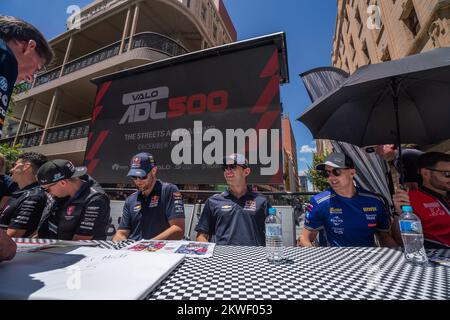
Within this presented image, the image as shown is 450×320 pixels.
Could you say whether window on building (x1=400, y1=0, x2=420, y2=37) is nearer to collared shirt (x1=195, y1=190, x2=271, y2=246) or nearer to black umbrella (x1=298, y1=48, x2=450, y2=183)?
black umbrella (x1=298, y1=48, x2=450, y2=183)

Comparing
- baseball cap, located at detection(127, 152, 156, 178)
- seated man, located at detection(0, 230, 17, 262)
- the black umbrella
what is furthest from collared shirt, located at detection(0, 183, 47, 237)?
the black umbrella

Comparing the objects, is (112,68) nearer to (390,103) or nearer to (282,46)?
(282,46)

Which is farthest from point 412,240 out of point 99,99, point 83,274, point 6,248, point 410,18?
point 410,18

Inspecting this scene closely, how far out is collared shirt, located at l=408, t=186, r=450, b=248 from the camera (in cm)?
163

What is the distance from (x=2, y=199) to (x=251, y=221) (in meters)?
3.55

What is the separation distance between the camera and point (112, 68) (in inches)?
404

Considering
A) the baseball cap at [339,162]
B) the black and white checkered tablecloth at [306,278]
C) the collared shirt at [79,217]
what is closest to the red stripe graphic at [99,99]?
the collared shirt at [79,217]

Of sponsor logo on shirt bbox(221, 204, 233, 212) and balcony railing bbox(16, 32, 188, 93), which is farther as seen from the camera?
balcony railing bbox(16, 32, 188, 93)

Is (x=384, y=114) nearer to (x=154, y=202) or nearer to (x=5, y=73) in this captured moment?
(x=154, y=202)

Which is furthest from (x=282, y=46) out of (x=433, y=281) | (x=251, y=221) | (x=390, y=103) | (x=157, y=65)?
(x=433, y=281)

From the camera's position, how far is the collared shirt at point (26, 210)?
2.21 meters

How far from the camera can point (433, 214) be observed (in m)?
1.70

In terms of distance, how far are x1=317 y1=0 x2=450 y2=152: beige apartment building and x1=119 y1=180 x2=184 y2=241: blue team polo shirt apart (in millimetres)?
6489

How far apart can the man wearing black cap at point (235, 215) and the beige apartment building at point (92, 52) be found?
928cm
